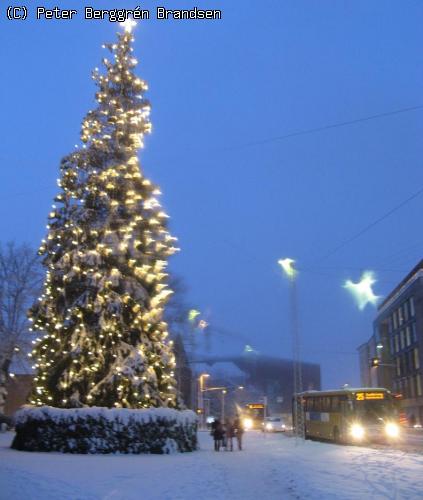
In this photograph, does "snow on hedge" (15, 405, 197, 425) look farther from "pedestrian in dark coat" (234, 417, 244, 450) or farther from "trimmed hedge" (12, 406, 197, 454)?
"pedestrian in dark coat" (234, 417, 244, 450)

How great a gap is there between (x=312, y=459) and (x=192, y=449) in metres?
6.38

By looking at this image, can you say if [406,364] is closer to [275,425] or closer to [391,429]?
[275,425]

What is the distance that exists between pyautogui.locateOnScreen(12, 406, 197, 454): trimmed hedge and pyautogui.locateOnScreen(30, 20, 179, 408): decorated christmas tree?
0.87 m

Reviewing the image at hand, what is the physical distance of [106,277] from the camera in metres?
25.5

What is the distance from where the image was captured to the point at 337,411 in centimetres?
3803

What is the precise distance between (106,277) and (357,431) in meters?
17.8

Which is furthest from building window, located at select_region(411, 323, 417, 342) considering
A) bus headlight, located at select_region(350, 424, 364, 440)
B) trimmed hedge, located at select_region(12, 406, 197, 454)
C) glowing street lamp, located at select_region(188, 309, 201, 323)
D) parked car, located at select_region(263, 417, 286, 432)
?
trimmed hedge, located at select_region(12, 406, 197, 454)

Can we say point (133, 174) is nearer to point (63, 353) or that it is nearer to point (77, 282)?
point (77, 282)

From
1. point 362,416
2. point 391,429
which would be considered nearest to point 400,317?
point 391,429

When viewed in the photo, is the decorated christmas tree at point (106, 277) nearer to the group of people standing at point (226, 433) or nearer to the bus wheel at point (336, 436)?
the group of people standing at point (226, 433)

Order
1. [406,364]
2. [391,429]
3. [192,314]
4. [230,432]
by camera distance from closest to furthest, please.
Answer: [230,432] < [391,429] < [192,314] < [406,364]

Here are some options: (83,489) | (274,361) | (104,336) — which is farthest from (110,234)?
(274,361)

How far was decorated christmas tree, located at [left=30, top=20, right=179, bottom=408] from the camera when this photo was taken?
81.6ft

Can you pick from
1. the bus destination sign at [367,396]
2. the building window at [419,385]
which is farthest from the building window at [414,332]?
the bus destination sign at [367,396]
